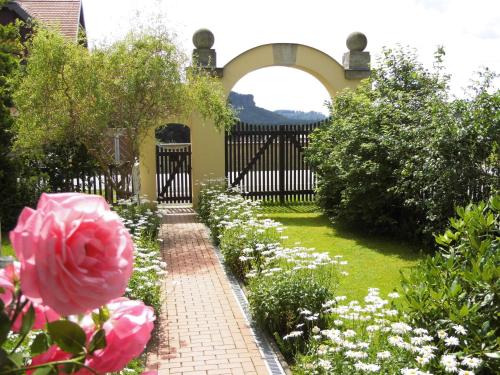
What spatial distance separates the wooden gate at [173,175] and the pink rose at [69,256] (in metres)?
13.4

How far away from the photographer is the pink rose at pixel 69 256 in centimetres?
75

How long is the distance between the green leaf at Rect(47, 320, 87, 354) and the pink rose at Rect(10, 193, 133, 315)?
0.19ft

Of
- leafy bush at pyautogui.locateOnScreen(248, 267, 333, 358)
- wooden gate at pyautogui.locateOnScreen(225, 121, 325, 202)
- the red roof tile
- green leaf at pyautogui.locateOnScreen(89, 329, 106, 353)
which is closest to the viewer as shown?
green leaf at pyautogui.locateOnScreen(89, 329, 106, 353)

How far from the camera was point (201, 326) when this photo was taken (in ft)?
19.2

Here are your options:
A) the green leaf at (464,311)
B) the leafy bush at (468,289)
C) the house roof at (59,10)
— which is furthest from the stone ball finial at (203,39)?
the house roof at (59,10)

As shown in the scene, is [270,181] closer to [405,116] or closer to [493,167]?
[405,116]

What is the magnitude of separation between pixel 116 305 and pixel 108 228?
0.22m

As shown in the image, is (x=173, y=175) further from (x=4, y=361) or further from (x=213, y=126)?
(x=4, y=361)

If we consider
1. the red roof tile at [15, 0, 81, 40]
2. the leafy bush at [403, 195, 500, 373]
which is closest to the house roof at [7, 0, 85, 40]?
the red roof tile at [15, 0, 81, 40]

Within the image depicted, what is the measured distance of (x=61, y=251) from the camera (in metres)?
0.75

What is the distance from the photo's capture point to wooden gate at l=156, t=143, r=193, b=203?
14070mm

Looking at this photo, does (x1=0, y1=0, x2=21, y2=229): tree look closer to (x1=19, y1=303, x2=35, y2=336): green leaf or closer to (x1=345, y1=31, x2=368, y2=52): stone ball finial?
(x1=345, y1=31, x2=368, y2=52): stone ball finial

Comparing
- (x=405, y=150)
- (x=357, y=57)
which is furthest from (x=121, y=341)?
(x=357, y=57)

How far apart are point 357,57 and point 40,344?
46.5ft
